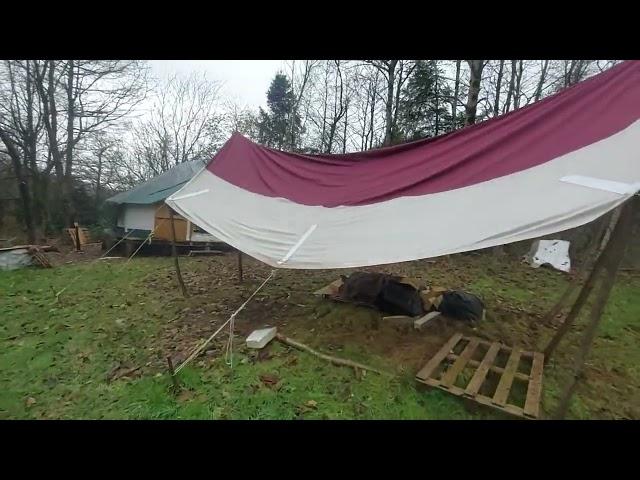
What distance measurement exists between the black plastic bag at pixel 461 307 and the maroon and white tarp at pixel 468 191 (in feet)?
5.80

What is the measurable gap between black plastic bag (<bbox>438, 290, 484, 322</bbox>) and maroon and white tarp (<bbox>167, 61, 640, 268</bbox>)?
177 centimetres

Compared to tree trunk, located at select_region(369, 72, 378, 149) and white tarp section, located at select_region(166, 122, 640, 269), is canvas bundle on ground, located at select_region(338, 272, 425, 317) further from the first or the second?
tree trunk, located at select_region(369, 72, 378, 149)

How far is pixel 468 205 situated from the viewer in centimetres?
230

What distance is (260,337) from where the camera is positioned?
3.26 m

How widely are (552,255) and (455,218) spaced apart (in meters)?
6.34

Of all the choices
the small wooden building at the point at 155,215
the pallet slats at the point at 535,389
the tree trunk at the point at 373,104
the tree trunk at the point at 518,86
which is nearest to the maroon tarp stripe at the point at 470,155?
the pallet slats at the point at 535,389

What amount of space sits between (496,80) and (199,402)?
42.3 ft

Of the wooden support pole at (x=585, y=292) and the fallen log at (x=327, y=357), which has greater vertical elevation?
the wooden support pole at (x=585, y=292)

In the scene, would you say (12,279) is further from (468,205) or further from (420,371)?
(468,205)

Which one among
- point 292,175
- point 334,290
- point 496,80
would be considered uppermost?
point 496,80

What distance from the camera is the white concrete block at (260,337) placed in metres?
3.21

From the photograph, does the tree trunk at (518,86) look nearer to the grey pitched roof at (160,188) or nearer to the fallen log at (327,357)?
the fallen log at (327,357)

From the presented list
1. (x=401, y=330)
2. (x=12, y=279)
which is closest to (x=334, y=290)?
(x=401, y=330)

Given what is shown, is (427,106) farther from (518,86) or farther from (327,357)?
(327,357)
